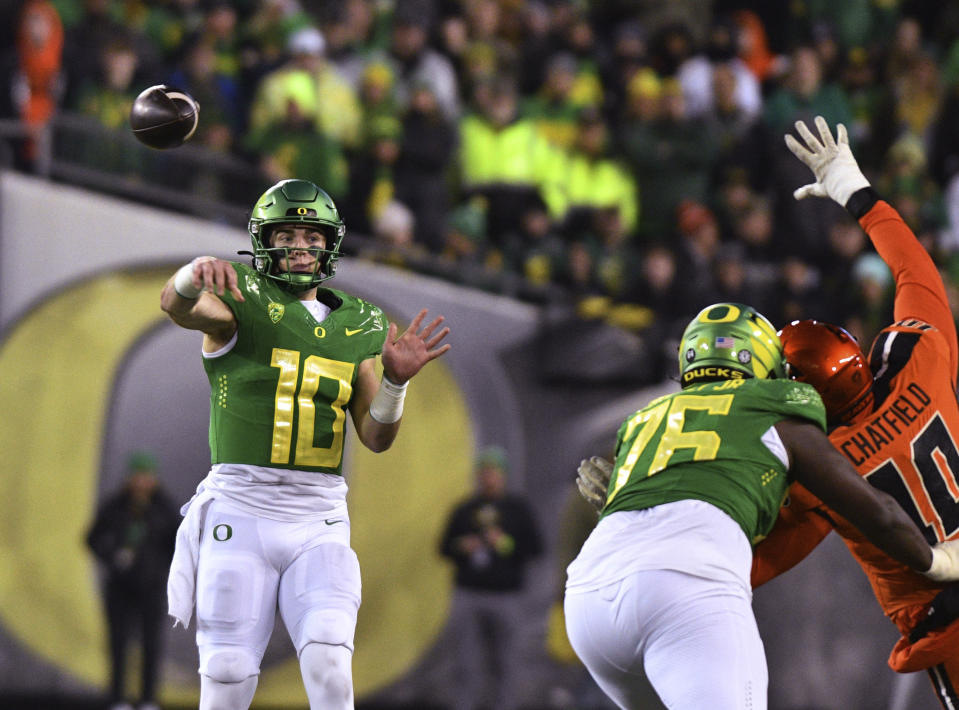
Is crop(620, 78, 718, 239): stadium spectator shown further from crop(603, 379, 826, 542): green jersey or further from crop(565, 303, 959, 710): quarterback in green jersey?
crop(603, 379, 826, 542): green jersey

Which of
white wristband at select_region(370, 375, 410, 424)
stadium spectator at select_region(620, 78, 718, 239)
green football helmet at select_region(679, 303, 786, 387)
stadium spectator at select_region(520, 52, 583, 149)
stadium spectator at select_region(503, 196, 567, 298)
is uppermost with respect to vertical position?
stadium spectator at select_region(520, 52, 583, 149)

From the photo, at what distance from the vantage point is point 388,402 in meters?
4.91

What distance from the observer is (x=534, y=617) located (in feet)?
35.2

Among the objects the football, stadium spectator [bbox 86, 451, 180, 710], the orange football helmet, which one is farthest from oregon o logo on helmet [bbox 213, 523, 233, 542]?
stadium spectator [bbox 86, 451, 180, 710]

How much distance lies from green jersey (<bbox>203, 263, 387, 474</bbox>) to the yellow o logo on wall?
5.54 meters

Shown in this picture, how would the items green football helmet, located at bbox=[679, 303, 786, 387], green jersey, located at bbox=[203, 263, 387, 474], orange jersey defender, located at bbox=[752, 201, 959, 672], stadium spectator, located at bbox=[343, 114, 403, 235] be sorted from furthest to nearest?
1. stadium spectator, located at bbox=[343, 114, 403, 235]
2. green jersey, located at bbox=[203, 263, 387, 474]
3. orange jersey defender, located at bbox=[752, 201, 959, 672]
4. green football helmet, located at bbox=[679, 303, 786, 387]

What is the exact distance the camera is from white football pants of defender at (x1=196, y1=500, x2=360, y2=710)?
15.1 ft

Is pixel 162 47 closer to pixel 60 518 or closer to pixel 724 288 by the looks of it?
pixel 60 518

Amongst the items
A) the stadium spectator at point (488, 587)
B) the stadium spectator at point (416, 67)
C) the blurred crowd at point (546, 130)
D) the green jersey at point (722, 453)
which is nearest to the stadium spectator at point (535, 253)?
the blurred crowd at point (546, 130)

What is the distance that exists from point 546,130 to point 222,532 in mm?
6970

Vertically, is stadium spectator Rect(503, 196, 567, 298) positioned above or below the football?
above

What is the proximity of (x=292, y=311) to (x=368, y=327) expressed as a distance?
312 mm

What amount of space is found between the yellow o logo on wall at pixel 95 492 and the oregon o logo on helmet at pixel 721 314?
21.4 ft

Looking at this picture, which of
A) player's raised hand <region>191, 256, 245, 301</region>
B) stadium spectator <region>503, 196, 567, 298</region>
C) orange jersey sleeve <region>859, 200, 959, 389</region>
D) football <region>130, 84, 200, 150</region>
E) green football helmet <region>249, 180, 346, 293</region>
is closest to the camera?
player's raised hand <region>191, 256, 245, 301</region>
